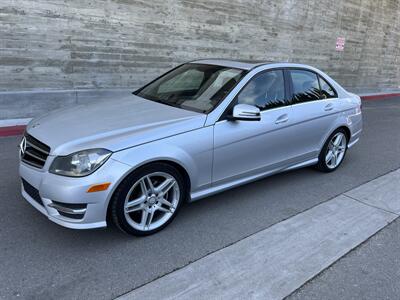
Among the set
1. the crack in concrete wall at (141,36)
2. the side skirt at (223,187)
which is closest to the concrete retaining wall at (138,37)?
the crack in concrete wall at (141,36)

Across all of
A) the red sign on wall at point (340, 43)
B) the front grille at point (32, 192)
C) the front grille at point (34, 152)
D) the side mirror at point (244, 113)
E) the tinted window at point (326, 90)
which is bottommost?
the front grille at point (32, 192)

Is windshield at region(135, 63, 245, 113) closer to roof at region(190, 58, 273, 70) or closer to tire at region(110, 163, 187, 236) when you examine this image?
roof at region(190, 58, 273, 70)

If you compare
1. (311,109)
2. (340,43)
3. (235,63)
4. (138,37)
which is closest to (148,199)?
(235,63)

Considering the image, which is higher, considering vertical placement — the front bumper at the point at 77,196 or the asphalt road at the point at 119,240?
the front bumper at the point at 77,196

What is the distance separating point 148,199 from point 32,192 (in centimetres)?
101

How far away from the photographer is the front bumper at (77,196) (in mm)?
2850

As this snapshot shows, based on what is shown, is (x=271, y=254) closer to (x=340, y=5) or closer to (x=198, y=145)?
(x=198, y=145)

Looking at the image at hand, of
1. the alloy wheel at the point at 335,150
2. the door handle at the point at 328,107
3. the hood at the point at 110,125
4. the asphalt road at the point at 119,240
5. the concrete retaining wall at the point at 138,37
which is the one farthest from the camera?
the concrete retaining wall at the point at 138,37

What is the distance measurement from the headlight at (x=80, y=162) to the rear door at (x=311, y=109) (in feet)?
8.05

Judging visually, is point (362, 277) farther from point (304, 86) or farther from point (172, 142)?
point (304, 86)

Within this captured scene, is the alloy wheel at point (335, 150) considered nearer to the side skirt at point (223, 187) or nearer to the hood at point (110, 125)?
the side skirt at point (223, 187)

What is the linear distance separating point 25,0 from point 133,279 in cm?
589

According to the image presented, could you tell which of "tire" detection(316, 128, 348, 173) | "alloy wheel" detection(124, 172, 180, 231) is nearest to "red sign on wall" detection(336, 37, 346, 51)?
"tire" detection(316, 128, 348, 173)

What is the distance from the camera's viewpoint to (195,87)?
4141mm
